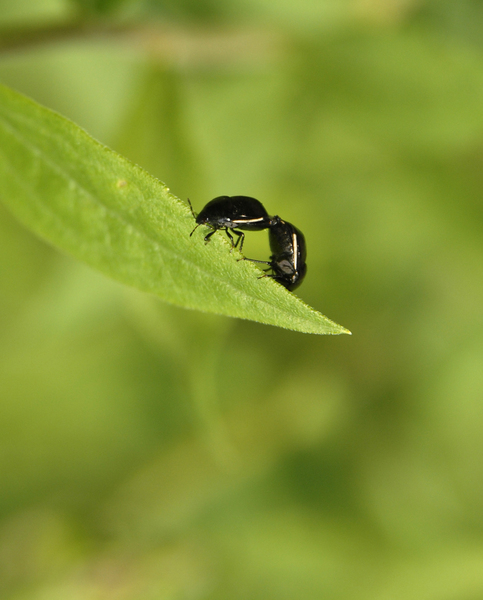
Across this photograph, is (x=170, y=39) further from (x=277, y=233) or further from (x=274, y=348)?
(x=274, y=348)

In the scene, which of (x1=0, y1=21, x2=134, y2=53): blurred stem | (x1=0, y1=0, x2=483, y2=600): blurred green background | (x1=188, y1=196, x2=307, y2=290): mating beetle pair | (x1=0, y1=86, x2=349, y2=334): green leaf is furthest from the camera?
Result: (x1=0, y1=0, x2=483, y2=600): blurred green background

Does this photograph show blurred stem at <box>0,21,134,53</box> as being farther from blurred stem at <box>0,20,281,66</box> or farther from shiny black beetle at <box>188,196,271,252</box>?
shiny black beetle at <box>188,196,271,252</box>

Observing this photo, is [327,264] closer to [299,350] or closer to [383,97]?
[299,350]

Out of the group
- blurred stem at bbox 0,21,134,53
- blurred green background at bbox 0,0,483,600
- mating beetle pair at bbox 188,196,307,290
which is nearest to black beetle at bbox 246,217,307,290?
mating beetle pair at bbox 188,196,307,290

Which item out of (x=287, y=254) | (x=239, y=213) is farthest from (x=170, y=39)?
(x=287, y=254)

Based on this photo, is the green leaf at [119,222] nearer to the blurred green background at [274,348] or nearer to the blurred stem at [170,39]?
the blurred stem at [170,39]

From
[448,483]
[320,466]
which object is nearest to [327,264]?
[320,466]

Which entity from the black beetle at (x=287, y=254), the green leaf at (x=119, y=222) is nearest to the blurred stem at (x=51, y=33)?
the green leaf at (x=119, y=222)
